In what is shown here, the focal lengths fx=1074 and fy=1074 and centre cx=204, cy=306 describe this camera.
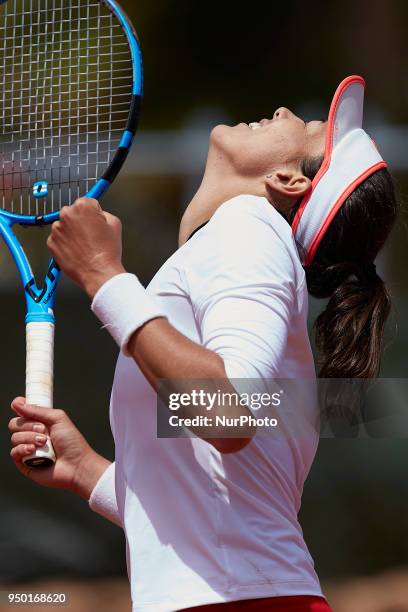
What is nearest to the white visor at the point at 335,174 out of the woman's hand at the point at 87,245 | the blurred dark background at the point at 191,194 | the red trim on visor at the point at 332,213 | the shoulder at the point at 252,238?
the red trim on visor at the point at 332,213

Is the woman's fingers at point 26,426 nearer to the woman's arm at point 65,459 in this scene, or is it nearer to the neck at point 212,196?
the woman's arm at point 65,459

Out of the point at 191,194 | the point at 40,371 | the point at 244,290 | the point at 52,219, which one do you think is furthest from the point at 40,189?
the point at 191,194

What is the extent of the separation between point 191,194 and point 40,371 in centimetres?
209

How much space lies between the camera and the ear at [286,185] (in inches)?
62.0

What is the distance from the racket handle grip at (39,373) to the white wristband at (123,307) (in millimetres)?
353

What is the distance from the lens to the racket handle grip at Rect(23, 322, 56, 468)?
1.62m

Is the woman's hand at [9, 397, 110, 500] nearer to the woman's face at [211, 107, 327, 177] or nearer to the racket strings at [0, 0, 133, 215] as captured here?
the racket strings at [0, 0, 133, 215]

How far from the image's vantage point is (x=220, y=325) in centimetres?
123

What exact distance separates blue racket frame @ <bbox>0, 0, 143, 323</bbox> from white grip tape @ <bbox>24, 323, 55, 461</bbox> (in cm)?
3

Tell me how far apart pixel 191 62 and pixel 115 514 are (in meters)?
2.46

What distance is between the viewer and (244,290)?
1255 millimetres

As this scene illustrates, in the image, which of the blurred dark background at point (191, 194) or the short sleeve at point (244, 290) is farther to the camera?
the blurred dark background at point (191, 194)

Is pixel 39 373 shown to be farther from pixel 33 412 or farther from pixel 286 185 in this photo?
pixel 286 185

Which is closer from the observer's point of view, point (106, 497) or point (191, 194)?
point (106, 497)
